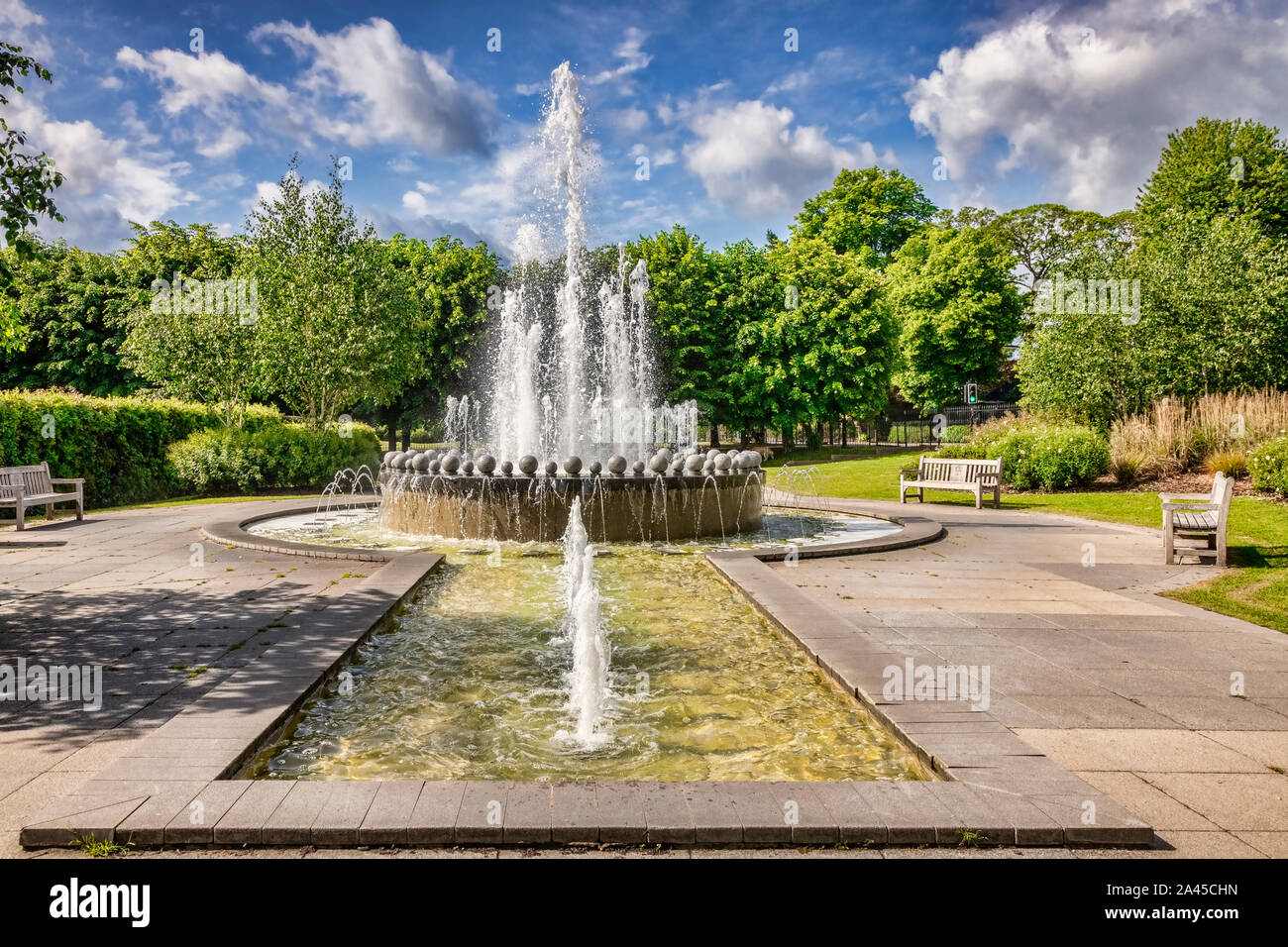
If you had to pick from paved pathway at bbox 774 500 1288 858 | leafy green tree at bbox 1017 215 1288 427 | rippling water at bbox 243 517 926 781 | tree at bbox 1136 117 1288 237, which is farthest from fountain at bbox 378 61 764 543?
tree at bbox 1136 117 1288 237

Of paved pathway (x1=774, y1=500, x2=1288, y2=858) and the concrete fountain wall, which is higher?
the concrete fountain wall

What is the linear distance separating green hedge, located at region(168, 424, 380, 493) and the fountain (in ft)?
19.8

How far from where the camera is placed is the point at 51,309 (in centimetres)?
3812

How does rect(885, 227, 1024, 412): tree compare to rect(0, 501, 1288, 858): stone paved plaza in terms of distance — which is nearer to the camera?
rect(0, 501, 1288, 858): stone paved plaza

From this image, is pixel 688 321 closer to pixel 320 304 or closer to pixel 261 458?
pixel 320 304

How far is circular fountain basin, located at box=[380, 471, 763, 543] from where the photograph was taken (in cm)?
1125

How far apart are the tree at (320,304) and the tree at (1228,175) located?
116 ft

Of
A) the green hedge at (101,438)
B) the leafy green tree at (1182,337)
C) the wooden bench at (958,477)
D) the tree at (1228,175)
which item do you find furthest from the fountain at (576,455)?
the tree at (1228,175)

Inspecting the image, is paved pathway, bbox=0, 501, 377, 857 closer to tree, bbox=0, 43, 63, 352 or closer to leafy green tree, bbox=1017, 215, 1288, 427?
tree, bbox=0, 43, 63, 352

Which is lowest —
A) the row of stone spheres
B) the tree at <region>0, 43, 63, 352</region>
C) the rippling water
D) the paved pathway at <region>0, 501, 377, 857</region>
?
the rippling water

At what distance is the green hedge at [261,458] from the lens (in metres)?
21.0

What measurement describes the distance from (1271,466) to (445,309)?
33.5m

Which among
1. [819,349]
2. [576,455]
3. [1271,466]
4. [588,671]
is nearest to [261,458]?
[576,455]
